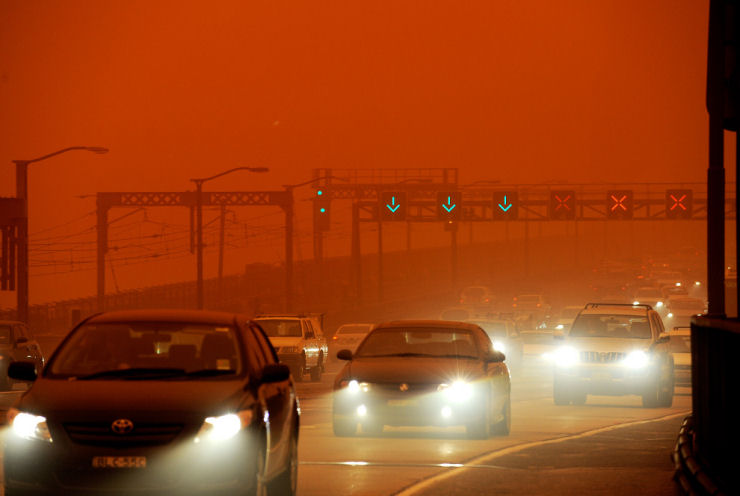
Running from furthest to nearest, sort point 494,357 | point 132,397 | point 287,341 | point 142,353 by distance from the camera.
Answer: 1. point 287,341
2. point 494,357
3. point 142,353
4. point 132,397

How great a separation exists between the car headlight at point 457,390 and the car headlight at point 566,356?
9.59 meters

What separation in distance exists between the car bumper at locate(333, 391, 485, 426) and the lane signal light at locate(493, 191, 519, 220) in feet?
183

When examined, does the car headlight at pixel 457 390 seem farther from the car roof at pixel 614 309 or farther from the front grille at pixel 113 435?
the car roof at pixel 614 309

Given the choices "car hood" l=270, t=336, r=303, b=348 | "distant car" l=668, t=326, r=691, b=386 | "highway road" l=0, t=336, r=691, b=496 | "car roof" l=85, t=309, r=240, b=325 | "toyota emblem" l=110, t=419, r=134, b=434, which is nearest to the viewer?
"toyota emblem" l=110, t=419, r=134, b=434

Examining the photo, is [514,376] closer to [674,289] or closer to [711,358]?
[711,358]

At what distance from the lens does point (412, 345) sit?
20406 mm

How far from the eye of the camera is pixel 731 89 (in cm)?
1586

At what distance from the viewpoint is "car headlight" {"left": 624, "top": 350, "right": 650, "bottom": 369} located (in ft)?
92.3

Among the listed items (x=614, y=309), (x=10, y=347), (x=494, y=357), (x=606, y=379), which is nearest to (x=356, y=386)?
(x=494, y=357)

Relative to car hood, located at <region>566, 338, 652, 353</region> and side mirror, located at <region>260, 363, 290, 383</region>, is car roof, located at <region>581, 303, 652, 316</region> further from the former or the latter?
side mirror, located at <region>260, 363, 290, 383</region>

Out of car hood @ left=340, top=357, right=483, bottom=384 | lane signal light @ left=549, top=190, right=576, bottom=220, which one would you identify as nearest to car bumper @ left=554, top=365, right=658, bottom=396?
car hood @ left=340, top=357, right=483, bottom=384

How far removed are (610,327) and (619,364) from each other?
4.51ft

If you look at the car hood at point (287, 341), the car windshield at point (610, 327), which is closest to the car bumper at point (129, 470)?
the car windshield at point (610, 327)

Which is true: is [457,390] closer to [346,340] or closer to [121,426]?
[121,426]
